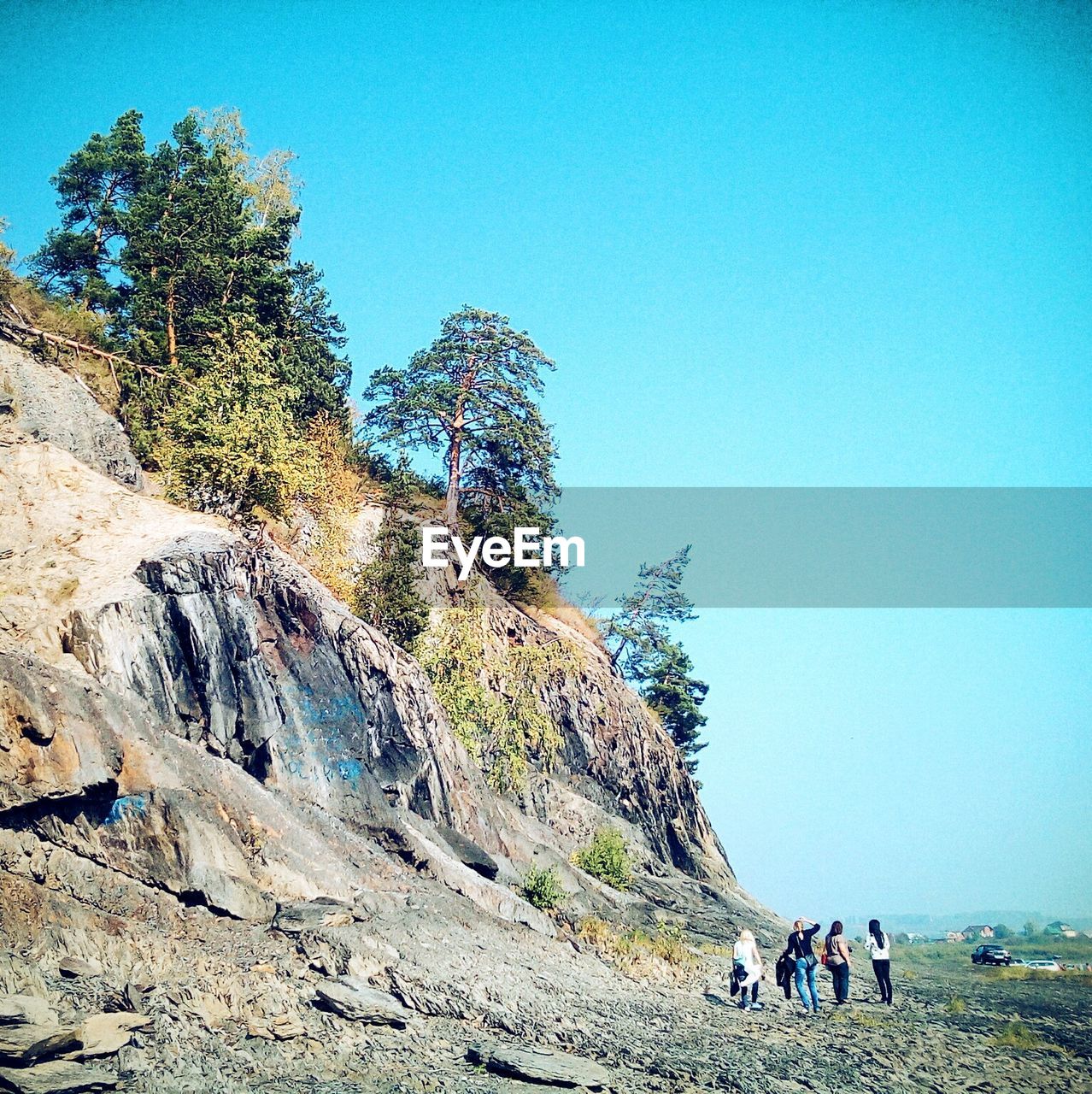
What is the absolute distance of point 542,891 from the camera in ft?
84.5

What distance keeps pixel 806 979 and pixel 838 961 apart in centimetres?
94

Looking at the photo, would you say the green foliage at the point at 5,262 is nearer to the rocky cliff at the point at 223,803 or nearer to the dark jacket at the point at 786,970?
the rocky cliff at the point at 223,803

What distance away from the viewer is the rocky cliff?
47.6ft

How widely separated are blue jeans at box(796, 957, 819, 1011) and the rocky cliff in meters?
3.59

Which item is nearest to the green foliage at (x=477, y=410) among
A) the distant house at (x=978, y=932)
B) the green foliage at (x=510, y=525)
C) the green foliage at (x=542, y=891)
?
the green foliage at (x=510, y=525)

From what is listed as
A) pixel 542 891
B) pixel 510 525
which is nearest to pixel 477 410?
pixel 510 525

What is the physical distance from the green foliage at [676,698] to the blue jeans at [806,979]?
105 feet

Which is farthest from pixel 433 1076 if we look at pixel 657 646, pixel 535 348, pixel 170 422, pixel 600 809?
pixel 657 646

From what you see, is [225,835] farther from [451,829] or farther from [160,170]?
[160,170]

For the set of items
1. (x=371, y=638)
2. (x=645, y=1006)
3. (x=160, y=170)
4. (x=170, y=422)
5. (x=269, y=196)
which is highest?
(x=269, y=196)

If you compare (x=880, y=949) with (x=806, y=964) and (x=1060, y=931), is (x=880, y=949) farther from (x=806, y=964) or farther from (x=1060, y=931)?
(x=1060, y=931)

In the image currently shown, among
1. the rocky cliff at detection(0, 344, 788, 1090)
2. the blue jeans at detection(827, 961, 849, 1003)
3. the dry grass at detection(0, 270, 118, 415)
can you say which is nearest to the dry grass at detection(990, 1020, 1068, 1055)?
the blue jeans at detection(827, 961, 849, 1003)

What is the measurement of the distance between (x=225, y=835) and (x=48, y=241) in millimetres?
33695

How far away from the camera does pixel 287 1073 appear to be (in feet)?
42.9
